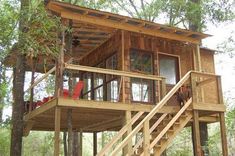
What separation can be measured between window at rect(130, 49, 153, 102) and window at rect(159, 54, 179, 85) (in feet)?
1.95

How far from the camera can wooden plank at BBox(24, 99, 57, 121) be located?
922 centimetres

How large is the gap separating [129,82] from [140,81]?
2.67 feet

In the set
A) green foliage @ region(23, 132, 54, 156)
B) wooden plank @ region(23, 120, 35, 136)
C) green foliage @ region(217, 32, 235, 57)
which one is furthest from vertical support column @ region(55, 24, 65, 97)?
green foliage @ region(23, 132, 54, 156)

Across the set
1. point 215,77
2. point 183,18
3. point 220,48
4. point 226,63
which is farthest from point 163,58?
point 226,63

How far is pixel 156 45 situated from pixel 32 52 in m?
4.86

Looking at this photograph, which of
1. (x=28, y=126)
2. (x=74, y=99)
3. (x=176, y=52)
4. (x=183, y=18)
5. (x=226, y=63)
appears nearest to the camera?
(x=74, y=99)

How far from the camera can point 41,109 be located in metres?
10.2

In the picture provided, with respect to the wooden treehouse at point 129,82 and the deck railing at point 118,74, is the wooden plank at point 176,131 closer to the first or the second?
the wooden treehouse at point 129,82

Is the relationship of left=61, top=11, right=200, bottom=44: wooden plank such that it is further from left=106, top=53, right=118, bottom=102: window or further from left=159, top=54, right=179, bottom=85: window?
left=106, top=53, right=118, bottom=102: window

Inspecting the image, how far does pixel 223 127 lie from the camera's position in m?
10.2

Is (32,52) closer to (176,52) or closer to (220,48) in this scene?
(176,52)

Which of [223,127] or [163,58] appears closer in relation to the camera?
[223,127]

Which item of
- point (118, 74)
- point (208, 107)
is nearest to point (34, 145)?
point (118, 74)

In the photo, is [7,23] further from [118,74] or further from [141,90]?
[141,90]
